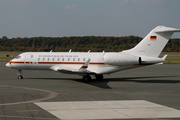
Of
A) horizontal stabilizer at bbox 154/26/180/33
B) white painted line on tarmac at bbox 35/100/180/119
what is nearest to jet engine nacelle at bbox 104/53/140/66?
horizontal stabilizer at bbox 154/26/180/33

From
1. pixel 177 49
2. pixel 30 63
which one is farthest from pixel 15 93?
pixel 177 49

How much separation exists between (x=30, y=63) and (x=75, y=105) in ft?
47.9

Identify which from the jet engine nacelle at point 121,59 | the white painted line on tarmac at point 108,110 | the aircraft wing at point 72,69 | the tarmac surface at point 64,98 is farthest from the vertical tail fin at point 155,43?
the white painted line on tarmac at point 108,110

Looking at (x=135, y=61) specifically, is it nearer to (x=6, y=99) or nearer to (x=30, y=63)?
(x=30, y=63)

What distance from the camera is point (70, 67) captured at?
30.3 metres

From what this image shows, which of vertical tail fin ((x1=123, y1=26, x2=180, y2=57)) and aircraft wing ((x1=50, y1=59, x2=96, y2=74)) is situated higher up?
vertical tail fin ((x1=123, y1=26, x2=180, y2=57))

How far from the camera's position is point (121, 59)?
2848 cm

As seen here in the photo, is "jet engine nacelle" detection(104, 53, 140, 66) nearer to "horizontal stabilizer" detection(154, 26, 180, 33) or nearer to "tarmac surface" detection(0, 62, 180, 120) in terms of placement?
"tarmac surface" detection(0, 62, 180, 120)

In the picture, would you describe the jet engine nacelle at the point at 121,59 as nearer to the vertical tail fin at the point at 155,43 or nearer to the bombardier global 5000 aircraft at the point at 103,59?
the bombardier global 5000 aircraft at the point at 103,59

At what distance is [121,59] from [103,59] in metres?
1.92

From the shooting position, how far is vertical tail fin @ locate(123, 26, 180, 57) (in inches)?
1154

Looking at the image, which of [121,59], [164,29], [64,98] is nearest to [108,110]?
[64,98]

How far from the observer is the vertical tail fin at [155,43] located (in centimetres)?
2931

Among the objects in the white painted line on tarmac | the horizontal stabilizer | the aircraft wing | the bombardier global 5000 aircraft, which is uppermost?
the horizontal stabilizer
